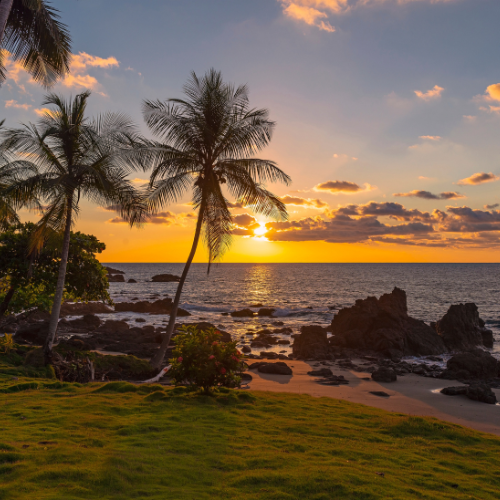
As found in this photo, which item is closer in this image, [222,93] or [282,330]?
[222,93]

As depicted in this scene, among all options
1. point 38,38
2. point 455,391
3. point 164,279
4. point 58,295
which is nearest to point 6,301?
point 58,295

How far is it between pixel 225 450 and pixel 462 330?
89.9ft

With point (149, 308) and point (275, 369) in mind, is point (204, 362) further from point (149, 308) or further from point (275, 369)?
point (149, 308)

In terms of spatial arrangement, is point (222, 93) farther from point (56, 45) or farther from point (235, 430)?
point (235, 430)

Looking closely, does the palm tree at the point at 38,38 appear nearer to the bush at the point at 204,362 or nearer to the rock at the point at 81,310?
the bush at the point at 204,362

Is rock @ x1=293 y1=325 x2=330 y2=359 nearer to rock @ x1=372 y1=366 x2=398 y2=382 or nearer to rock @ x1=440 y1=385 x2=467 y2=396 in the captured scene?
rock @ x1=372 y1=366 x2=398 y2=382

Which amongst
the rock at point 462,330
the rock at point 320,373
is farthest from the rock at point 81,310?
the rock at point 462,330

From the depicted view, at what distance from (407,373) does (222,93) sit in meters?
15.9

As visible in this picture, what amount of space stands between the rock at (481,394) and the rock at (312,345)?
10037mm

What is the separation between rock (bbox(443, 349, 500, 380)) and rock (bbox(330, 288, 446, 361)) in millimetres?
4753

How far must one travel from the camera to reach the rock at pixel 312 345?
24.1m

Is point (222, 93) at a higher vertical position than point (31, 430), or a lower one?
higher

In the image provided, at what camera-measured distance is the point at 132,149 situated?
46.5ft

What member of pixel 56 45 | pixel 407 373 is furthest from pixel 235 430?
pixel 407 373
